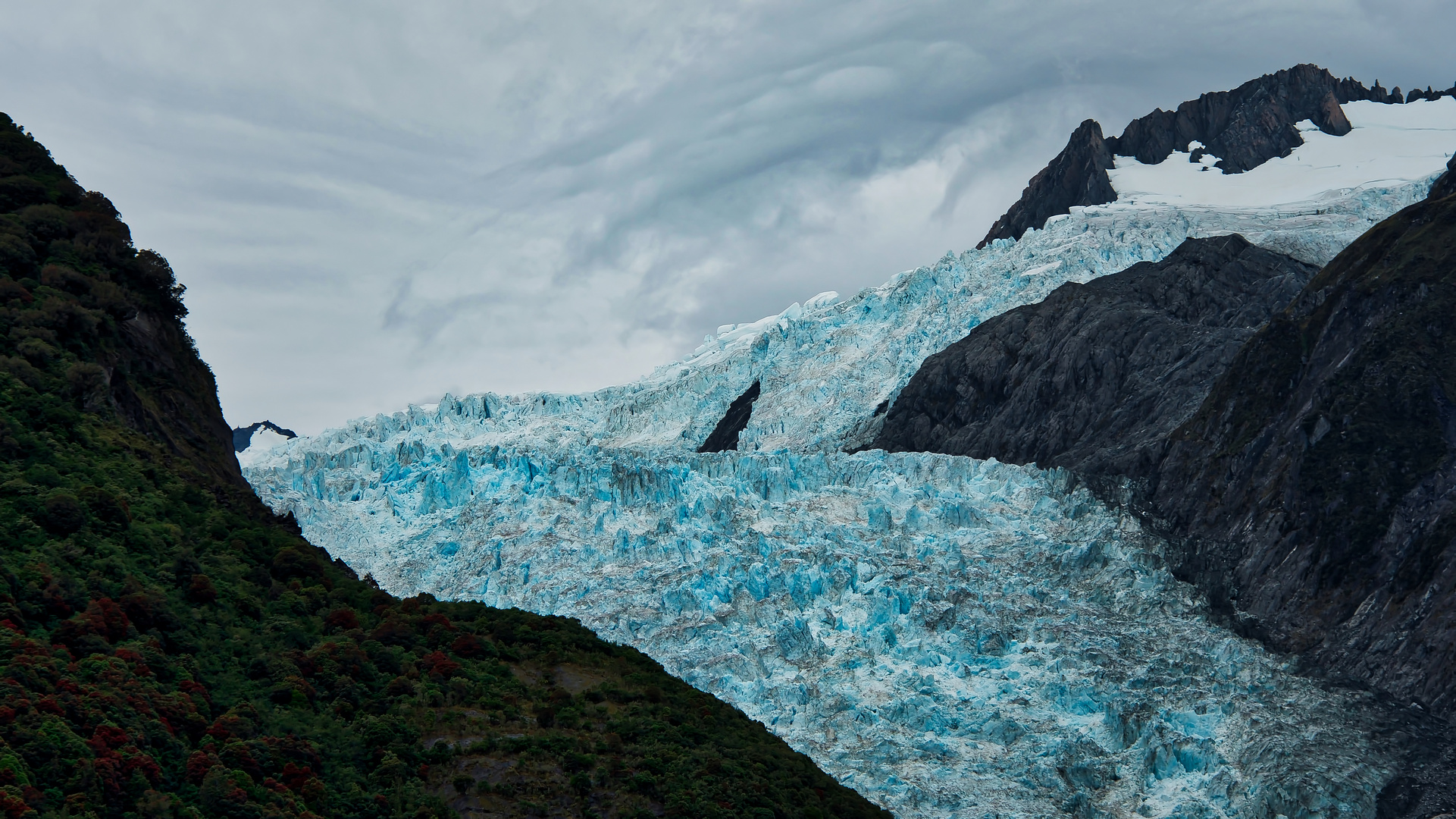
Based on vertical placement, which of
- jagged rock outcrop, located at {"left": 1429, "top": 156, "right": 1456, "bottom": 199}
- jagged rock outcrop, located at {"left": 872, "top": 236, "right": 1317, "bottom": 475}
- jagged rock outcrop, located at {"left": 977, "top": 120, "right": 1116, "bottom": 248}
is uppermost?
jagged rock outcrop, located at {"left": 977, "top": 120, "right": 1116, "bottom": 248}

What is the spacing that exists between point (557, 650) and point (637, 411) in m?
81.4

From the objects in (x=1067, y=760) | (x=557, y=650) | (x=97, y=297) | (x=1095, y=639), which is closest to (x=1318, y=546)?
(x=1095, y=639)

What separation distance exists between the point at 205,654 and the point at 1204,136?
462 feet

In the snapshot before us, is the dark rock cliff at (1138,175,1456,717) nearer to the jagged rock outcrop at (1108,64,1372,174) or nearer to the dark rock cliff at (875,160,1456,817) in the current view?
the dark rock cliff at (875,160,1456,817)

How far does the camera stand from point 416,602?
→ 43125mm

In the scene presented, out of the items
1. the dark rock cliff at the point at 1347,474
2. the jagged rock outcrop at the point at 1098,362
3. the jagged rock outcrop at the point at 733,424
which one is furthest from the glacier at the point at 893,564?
the jagged rock outcrop at the point at 1098,362

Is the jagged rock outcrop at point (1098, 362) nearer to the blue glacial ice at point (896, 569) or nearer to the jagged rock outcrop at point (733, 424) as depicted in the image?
the blue glacial ice at point (896, 569)

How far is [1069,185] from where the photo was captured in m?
142

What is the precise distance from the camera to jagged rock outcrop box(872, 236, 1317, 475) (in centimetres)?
9112

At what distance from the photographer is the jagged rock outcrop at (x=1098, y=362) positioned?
299ft

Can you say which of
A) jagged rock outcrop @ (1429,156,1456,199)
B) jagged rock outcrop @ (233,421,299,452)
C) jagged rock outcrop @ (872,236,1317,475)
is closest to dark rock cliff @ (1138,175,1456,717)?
jagged rock outcrop @ (872,236,1317,475)

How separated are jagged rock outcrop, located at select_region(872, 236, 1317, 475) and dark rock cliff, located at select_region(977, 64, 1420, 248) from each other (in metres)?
35.1

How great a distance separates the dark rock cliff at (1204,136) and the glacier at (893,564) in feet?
60.5

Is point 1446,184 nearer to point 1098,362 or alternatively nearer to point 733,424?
point 1098,362
